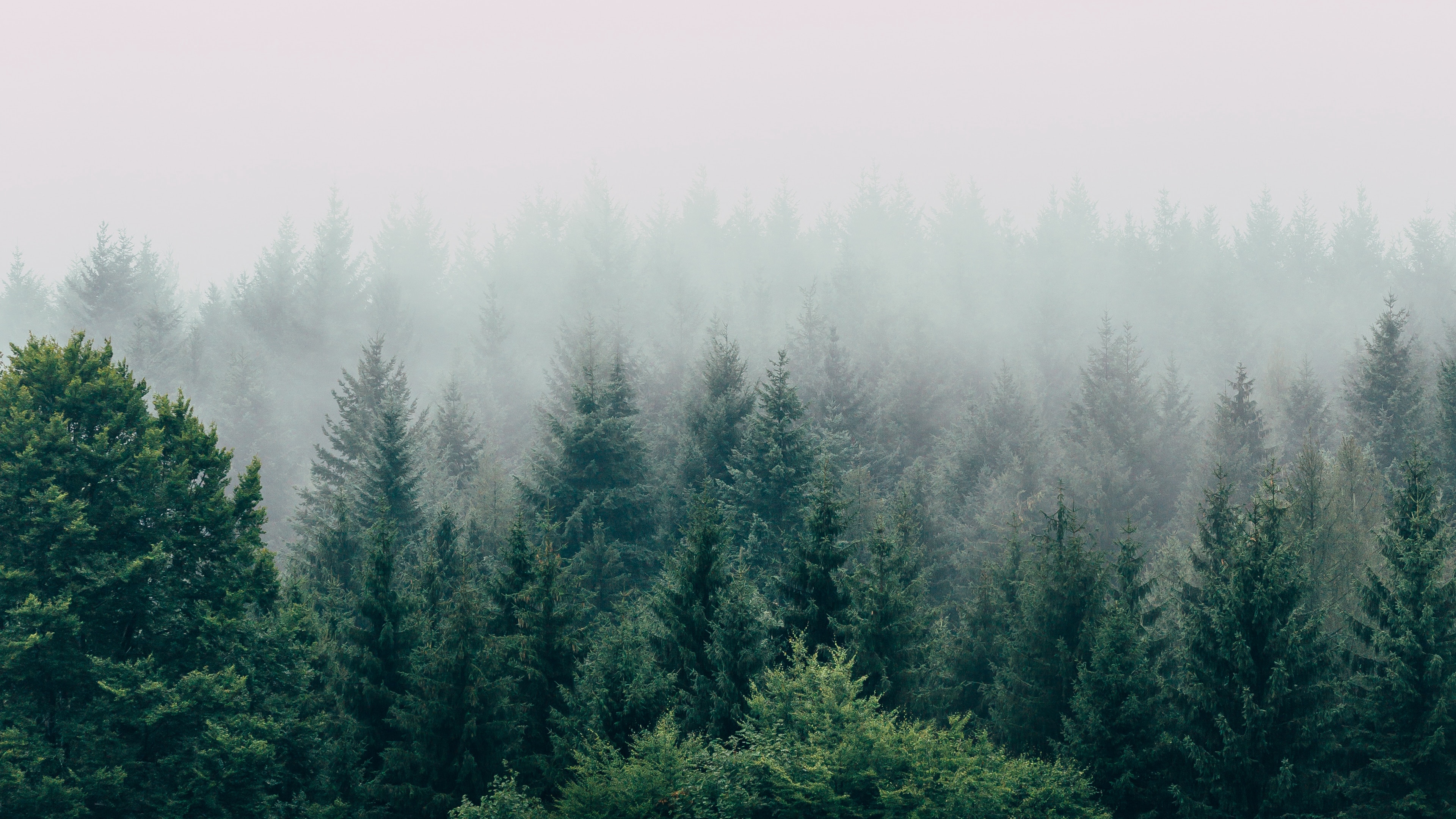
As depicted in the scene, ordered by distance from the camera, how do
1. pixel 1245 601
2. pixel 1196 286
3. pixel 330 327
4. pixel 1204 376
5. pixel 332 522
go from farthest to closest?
pixel 1196 286, pixel 330 327, pixel 1204 376, pixel 332 522, pixel 1245 601

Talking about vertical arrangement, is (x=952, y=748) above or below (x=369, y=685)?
below

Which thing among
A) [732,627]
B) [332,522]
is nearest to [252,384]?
[332,522]

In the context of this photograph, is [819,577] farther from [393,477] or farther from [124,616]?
[393,477]

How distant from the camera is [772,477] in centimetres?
4100

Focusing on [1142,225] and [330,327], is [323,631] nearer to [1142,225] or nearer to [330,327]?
[330,327]

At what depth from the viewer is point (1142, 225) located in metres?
109

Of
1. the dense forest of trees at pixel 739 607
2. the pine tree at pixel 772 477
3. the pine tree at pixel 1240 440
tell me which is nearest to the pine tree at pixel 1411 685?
the dense forest of trees at pixel 739 607

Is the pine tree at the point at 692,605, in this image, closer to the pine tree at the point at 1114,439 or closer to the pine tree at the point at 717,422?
the pine tree at the point at 717,422

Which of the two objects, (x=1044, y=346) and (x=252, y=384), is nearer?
(x=252, y=384)

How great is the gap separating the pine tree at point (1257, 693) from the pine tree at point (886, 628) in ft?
23.6

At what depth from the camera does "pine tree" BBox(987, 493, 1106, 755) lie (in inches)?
1142

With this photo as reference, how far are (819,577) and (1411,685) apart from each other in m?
15.7

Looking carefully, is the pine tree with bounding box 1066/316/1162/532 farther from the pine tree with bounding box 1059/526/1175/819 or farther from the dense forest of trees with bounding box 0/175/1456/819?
the pine tree with bounding box 1059/526/1175/819

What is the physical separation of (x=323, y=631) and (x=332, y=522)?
30.0ft
